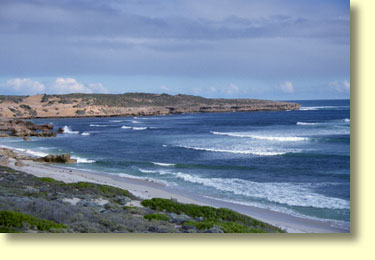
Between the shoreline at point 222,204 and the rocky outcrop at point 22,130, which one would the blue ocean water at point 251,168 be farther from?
the rocky outcrop at point 22,130

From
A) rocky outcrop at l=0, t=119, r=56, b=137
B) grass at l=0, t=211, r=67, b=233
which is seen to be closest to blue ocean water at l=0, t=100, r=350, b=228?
grass at l=0, t=211, r=67, b=233

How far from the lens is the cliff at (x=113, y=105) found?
66238mm

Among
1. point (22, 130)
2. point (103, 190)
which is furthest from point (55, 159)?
point (22, 130)

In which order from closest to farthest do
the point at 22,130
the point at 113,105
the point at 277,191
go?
1. the point at 277,191
2. the point at 22,130
3. the point at 113,105

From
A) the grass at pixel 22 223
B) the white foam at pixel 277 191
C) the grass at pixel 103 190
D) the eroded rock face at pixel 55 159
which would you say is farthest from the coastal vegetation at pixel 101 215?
the eroded rock face at pixel 55 159

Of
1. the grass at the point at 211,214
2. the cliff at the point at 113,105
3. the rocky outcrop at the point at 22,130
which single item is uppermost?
the cliff at the point at 113,105

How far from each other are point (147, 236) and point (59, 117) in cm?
6452

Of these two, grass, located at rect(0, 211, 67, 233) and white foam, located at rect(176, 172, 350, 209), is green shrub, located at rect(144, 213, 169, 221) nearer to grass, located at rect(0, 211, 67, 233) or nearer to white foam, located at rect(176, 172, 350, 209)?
grass, located at rect(0, 211, 67, 233)

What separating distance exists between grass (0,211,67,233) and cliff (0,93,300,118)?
192 feet

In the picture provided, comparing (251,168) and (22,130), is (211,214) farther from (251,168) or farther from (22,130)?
(22,130)

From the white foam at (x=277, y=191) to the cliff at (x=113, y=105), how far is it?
5307 centimetres

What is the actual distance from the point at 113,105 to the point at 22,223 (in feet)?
232

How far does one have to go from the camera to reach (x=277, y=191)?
12.4 metres

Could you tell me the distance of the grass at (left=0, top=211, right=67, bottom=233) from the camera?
6.19 metres
